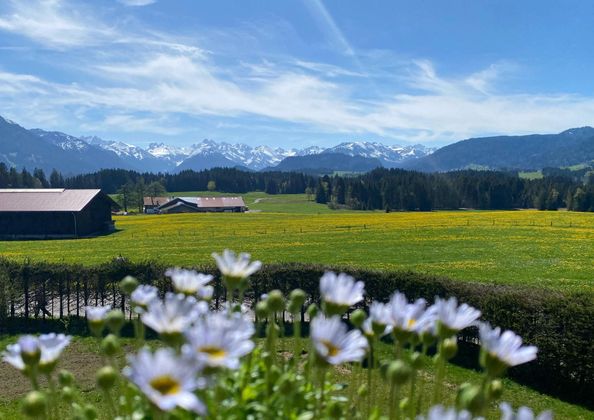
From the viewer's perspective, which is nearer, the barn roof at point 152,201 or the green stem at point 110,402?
the green stem at point 110,402

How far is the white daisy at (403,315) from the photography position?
1.83 metres

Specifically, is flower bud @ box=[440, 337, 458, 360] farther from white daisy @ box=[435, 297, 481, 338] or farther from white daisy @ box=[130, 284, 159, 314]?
white daisy @ box=[130, 284, 159, 314]

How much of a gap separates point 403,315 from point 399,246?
32.6 meters

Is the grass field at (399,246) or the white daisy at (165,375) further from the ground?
the white daisy at (165,375)

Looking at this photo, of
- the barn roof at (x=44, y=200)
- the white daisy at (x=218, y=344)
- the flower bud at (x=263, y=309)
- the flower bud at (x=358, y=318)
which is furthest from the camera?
the barn roof at (x=44, y=200)

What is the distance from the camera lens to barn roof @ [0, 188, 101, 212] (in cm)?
4784

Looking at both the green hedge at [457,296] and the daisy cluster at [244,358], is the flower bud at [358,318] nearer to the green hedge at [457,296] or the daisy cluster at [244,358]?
the daisy cluster at [244,358]

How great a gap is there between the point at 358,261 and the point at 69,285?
16.1 m

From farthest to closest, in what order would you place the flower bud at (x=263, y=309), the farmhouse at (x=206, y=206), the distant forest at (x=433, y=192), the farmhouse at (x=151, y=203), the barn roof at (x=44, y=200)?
the farmhouse at (x=151, y=203) → the farmhouse at (x=206, y=206) → the distant forest at (x=433, y=192) → the barn roof at (x=44, y=200) → the flower bud at (x=263, y=309)

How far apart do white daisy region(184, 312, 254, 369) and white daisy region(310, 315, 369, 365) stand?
0.75 ft

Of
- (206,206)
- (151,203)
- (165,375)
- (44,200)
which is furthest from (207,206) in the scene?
(165,375)

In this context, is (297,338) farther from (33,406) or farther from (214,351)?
(33,406)

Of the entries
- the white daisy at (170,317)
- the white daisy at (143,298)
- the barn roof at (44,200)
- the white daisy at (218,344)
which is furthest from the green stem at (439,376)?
the barn roof at (44,200)

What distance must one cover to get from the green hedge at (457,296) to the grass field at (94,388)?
17.0 inches
